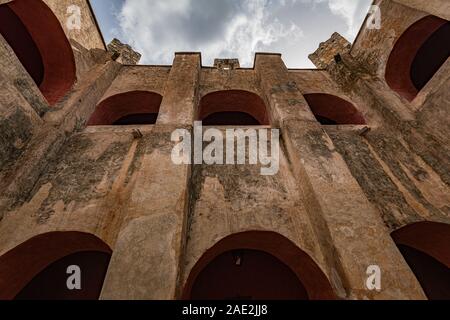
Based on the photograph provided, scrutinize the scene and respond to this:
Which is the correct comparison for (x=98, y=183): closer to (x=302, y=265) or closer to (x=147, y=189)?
(x=147, y=189)

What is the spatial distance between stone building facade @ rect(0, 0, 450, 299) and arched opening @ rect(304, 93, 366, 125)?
0.18ft

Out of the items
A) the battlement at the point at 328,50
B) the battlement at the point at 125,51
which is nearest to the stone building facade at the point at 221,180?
the battlement at the point at 328,50

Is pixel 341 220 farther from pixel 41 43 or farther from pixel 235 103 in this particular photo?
pixel 41 43

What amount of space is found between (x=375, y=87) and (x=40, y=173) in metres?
7.31

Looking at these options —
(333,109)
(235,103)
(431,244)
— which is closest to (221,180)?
(235,103)

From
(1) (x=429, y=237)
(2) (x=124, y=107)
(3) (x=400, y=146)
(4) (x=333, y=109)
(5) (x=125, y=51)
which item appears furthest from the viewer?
(5) (x=125, y=51)

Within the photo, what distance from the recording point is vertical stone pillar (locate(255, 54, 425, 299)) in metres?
2.52

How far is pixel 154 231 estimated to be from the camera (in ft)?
9.07

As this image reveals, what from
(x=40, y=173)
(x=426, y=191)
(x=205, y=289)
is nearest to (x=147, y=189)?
(x=40, y=173)

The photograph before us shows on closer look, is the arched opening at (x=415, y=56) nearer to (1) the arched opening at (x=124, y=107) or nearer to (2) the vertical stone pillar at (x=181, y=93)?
(2) the vertical stone pillar at (x=181, y=93)

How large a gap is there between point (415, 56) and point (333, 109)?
7.92 feet

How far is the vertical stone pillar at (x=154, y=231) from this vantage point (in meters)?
2.36

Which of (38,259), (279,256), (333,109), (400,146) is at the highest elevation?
(333,109)

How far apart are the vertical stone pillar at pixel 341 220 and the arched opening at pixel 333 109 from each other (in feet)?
7.05
